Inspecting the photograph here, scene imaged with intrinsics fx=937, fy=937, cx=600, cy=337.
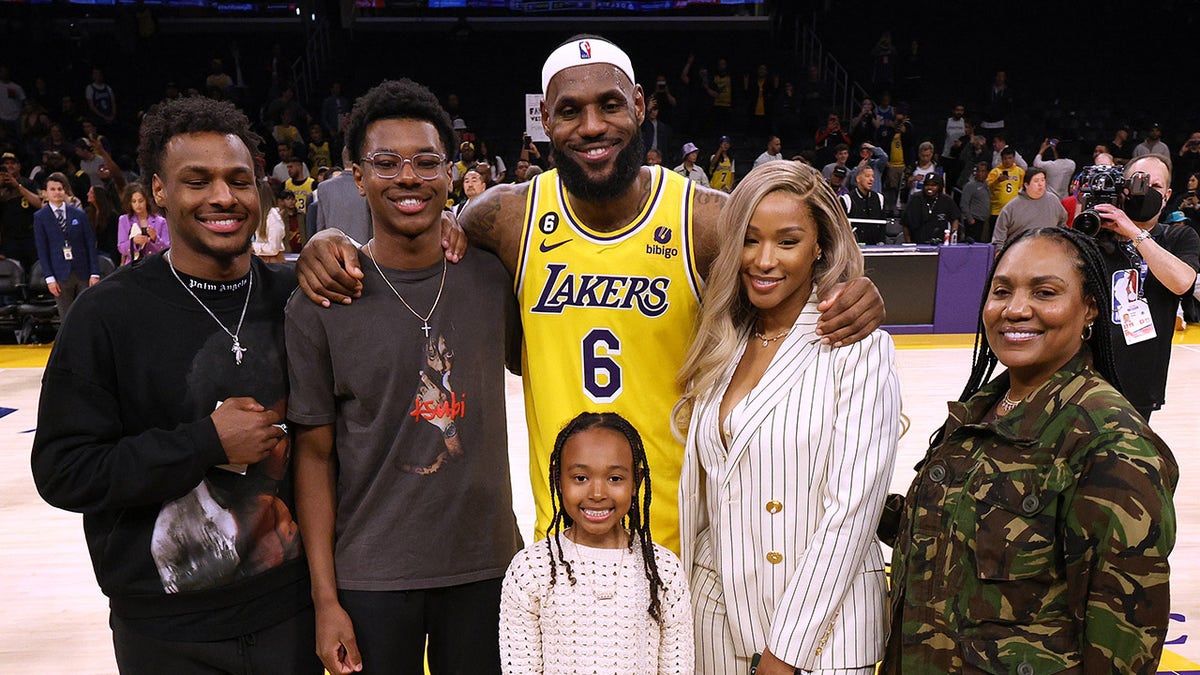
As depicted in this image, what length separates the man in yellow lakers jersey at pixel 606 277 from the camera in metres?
2.30

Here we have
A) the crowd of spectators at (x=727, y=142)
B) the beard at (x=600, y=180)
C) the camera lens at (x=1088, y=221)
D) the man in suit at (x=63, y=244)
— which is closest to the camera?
the beard at (x=600, y=180)

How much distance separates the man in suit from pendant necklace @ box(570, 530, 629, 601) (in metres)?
7.85

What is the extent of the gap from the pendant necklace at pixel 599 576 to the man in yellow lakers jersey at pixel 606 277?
30cm

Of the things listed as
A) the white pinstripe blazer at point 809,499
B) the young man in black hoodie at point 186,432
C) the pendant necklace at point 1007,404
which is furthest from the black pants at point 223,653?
the pendant necklace at point 1007,404

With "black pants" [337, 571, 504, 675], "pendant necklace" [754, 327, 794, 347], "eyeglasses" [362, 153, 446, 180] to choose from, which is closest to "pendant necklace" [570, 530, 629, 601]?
"black pants" [337, 571, 504, 675]

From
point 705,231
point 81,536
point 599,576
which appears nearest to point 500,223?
point 705,231

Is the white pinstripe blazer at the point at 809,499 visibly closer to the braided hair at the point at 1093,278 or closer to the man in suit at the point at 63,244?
the braided hair at the point at 1093,278

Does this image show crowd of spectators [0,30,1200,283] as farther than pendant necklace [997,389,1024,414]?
Yes

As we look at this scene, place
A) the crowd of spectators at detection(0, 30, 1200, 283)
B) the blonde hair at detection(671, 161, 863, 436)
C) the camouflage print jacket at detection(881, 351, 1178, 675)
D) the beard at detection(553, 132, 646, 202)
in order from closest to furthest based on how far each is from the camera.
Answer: the camouflage print jacket at detection(881, 351, 1178, 675) → the blonde hair at detection(671, 161, 863, 436) → the beard at detection(553, 132, 646, 202) → the crowd of spectators at detection(0, 30, 1200, 283)

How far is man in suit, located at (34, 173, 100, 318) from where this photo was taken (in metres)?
8.31

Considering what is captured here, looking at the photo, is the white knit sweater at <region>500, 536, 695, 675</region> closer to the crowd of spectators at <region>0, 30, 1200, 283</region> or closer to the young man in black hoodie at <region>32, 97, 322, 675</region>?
the young man in black hoodie at <region>32, 97, 322, 675</region>

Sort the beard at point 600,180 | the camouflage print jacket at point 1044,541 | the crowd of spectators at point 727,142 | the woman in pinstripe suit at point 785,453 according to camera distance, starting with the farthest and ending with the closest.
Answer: the crowd of spectators at point 727,142 → the beard at point 600,180 → the woman in pinstripe suit at point 785,453 → the camouflage print jacket at point 1044,541

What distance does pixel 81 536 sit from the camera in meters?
4.69

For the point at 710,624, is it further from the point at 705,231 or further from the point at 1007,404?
the point at 705,231
